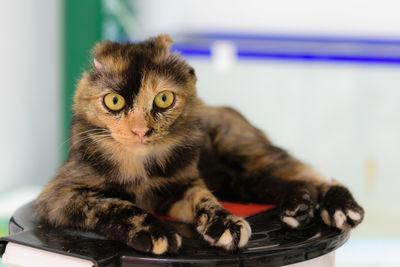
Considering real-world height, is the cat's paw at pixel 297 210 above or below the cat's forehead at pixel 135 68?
below

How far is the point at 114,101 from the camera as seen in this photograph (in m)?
0.85

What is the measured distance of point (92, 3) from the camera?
7.99 feet

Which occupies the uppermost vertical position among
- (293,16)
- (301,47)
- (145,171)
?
(293,16)

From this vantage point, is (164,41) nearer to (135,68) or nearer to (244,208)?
(135,68)

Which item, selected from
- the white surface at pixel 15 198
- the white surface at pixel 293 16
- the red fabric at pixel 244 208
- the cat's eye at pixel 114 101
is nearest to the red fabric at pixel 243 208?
the red fabric at pixel 244 208

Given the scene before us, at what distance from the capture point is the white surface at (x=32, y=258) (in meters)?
0.75

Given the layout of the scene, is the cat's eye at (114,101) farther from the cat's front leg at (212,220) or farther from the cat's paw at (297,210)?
the cat's paw at (297,210)

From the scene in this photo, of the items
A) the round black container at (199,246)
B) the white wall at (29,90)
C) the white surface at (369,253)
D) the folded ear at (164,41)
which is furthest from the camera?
the white wall at (29,90)

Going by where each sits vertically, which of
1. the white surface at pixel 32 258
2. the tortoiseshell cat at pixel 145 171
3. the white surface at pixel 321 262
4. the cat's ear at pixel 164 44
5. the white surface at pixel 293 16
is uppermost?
the white surface at pixel 293 16

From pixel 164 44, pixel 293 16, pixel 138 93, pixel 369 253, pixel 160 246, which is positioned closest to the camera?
pixel 160 246

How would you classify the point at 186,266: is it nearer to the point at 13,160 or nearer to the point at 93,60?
the point at 93,60

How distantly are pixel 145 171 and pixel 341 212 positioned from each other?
365mm

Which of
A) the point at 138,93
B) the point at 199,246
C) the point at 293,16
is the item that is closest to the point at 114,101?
the point at 138,93

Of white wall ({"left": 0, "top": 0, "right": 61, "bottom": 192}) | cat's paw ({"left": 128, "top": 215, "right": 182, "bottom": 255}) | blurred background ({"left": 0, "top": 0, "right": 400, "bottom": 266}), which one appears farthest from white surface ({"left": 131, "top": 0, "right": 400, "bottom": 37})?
cat's paw ({"left": 128, "top": 215, "right": 182, "bottom": 255})
